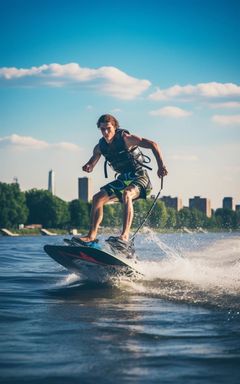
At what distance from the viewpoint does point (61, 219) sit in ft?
354

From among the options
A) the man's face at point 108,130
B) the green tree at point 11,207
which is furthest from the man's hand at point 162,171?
the green tree at point 11,207

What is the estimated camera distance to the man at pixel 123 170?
888cm

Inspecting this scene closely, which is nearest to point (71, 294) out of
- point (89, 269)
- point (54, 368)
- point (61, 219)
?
point (89, 269)

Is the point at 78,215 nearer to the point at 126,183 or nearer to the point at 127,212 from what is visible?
the point at 126,183

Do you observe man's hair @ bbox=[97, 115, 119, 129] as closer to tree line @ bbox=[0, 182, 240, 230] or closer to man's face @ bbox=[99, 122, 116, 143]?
man's face @ bbox=[99, 122, 116, 143]

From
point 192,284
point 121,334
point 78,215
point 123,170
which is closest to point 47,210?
point 78,215

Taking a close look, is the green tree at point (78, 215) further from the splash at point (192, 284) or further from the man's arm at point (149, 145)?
the man's arm at point (149, 145)

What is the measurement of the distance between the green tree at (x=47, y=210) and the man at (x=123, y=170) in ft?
321

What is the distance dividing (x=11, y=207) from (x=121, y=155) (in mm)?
90287

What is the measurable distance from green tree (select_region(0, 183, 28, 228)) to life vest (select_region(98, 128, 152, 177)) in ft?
287

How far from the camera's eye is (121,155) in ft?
30.0

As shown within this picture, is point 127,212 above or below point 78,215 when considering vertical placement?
above

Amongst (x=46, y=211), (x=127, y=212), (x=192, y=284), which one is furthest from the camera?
(x=46, y=211)

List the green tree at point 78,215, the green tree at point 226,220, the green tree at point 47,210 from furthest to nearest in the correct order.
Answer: the green tree at point 226,220 < the green tree at point 78,215 < the green tree at point 47,210
